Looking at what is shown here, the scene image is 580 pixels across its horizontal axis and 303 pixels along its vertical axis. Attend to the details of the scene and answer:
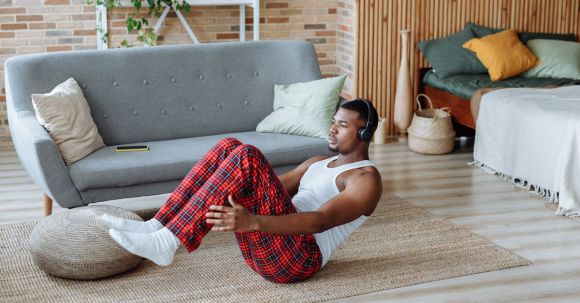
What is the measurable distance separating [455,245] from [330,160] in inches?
Answer: 35.0

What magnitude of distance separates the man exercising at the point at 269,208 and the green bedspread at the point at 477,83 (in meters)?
2.60

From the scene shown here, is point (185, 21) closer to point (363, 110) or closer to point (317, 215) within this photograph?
point (363, 110)

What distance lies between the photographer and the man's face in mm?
3586

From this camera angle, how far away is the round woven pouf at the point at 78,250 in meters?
3.66

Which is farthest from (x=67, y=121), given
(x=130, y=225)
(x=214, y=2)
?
(x=214, y=2)

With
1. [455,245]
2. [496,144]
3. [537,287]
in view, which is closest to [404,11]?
[496,144]

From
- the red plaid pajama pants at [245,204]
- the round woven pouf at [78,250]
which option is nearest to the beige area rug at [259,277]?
the round woven pouf at [78,250]

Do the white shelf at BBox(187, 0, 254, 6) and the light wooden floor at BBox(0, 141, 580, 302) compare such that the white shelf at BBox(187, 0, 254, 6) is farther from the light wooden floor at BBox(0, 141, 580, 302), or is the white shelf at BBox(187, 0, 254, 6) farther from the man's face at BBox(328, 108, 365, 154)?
the man's face at BBox(328, 108, 365, 154)

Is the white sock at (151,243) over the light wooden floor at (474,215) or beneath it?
over

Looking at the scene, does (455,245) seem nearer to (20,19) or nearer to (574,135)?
(574,135)

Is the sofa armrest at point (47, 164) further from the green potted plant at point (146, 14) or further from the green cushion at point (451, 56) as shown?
the green cushion at point (451, 56)

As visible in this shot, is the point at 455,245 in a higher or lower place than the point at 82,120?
lower

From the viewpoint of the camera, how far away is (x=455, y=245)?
4258 mm

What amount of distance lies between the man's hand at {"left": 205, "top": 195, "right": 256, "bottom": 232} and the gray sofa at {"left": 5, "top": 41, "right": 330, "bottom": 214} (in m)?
1.23
